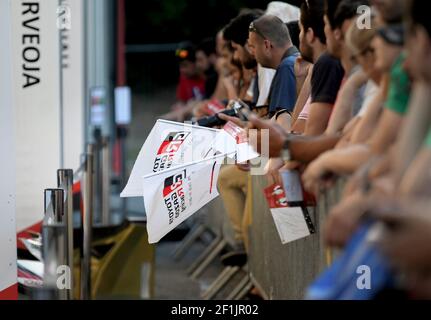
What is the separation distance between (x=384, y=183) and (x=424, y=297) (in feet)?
1.60

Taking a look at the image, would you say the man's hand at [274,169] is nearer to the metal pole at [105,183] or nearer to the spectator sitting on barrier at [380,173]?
the spectator sitting on barrier at [380,173]

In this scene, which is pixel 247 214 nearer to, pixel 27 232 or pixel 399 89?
pixel 27 232

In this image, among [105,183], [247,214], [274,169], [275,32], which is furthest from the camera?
[105,183]

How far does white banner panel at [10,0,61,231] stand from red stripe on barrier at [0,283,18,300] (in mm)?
3291

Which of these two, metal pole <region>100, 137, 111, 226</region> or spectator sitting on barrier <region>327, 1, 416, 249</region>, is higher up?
spectator sitting on barrier <region>327, 1, 416, 249</region>

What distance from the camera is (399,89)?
13.2 ft

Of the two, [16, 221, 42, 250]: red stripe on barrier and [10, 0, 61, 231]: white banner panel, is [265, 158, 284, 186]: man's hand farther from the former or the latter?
[10, 0, 61, 231]: white banner panel

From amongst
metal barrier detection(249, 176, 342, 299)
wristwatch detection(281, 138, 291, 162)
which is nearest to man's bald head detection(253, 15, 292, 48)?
metal barrier detection(249, 176, 342, 299)

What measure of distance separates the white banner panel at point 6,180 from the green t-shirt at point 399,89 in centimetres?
300

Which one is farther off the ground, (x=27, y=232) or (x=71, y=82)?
(x=71, y=82)

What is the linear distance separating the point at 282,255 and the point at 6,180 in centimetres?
176

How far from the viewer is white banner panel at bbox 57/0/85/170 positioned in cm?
1105

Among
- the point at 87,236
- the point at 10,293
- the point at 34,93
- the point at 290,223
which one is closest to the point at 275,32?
the point at 87,236

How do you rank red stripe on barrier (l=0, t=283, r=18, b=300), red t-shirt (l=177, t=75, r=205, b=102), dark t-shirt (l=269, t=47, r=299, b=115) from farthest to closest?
red t-shirt (l=177, t=75, r=205, b=102) → dark t-shirt (l=269, t=47, r=299, b=115) → red stripe on barrier (l=0, t=283, r=18, b=300)
